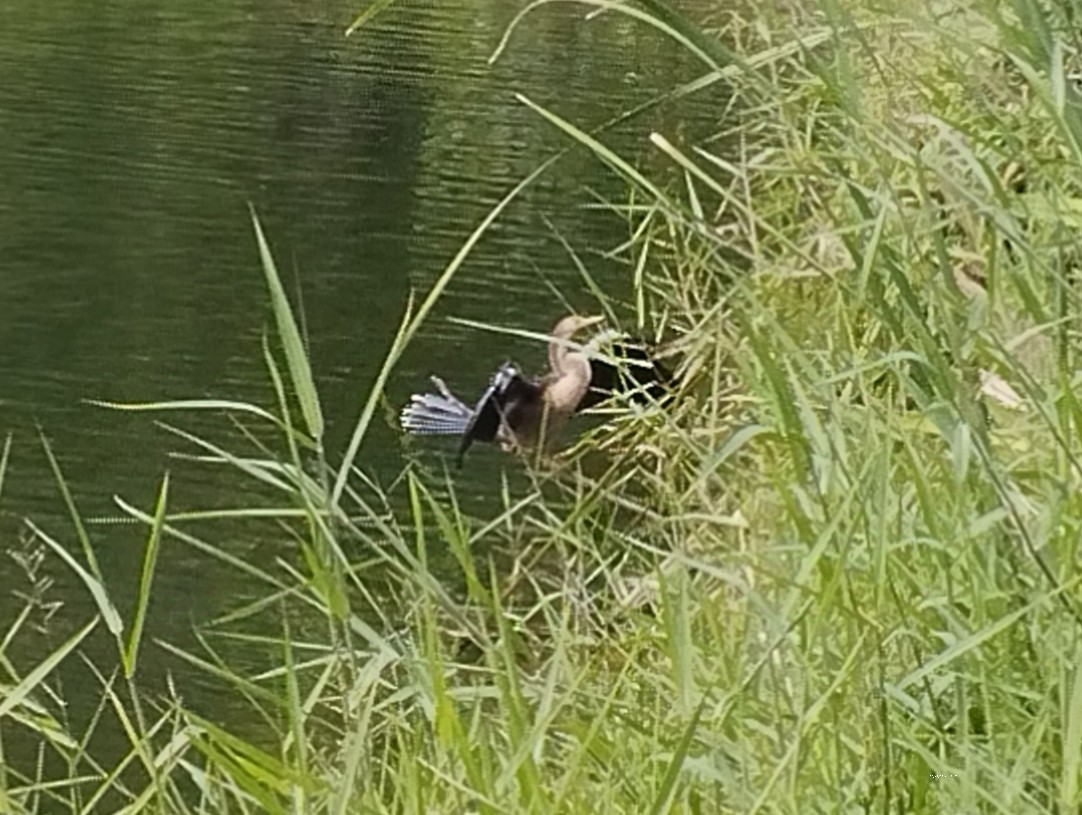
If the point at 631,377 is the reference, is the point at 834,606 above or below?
above

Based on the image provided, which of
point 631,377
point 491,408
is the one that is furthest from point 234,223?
point 631,377

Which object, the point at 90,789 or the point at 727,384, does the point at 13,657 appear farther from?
the point at 727,384

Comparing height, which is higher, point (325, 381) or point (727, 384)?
point (727, 384)

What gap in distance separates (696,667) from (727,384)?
1.04 meters

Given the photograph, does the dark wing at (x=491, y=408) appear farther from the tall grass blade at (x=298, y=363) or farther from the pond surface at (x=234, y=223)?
the tall grass blade at (x=298, y=363)

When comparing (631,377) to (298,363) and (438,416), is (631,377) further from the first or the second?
(438,416)

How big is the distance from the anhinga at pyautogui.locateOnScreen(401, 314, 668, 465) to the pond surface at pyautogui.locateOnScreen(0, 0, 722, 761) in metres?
0.06

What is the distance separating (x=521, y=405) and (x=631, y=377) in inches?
48.7

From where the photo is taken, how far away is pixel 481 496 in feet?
10.6

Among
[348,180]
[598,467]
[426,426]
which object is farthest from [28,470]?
[348,180]

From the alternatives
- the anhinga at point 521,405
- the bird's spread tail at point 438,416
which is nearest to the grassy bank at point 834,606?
the anhinga at point 521,405

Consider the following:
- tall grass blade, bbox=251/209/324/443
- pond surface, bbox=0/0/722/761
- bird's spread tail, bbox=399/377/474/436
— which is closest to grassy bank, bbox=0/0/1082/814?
tall grass blade, bbox=251/209/324/443

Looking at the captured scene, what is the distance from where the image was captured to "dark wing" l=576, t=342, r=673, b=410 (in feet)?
6.79

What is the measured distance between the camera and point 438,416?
3.71 meters
